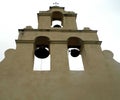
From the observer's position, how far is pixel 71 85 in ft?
24.2

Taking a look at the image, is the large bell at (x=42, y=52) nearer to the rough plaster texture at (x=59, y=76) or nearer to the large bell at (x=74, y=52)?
the rough plaster texture at (x=59, y=76)

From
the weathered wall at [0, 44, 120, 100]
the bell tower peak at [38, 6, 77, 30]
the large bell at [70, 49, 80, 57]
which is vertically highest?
the bell tower peak at [38, 6, 77, 30]

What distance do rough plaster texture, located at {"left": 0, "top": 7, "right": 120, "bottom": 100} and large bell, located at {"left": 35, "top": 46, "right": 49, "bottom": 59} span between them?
480 mm

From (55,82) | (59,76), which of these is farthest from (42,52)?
(55,82)

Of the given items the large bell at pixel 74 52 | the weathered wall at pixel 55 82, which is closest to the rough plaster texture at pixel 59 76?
the weathered wall at pixel 55 82

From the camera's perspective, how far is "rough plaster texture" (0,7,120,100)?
23.4ft

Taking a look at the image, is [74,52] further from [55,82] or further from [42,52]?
[55,82]

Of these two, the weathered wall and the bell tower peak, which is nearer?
the weathered wall

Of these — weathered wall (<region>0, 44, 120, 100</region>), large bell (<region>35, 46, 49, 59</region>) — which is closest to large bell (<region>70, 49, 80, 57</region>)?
large bell (<region>35, 46, 49, 59</region>)

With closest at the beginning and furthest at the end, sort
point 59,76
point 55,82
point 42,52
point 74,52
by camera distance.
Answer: point 55,82, point 59,76, point 42,52, point 74,52

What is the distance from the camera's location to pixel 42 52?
899cm

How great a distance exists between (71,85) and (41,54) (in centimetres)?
206

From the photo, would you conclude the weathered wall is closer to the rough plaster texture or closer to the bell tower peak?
the rough plaster texture

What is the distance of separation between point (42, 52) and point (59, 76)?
5.48 feet
